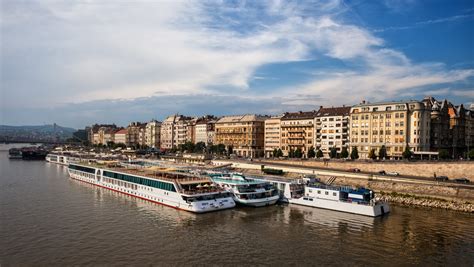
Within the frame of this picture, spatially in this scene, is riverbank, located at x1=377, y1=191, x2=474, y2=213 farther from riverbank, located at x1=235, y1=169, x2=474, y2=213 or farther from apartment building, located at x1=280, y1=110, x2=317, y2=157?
apartment building, located at x1=280, y1=110, x2=317, y2=157

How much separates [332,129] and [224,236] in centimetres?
7014

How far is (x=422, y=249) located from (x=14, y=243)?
1300 inches

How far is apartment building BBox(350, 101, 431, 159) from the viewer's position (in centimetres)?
7938

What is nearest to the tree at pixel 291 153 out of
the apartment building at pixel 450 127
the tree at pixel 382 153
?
the tree at pixel 382 153

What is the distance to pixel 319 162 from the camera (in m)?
79.8

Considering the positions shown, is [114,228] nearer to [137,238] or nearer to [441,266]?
[137,238]

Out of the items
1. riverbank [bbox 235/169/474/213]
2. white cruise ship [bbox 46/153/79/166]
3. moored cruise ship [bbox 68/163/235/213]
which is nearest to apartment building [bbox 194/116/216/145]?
white cruise ship [bbox 46/153/79/166]

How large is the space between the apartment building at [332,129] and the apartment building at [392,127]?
589 cm

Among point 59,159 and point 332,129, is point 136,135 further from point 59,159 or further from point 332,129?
point 332,129

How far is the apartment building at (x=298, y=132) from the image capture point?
347 feet

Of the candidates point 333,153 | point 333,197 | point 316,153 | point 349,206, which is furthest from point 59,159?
point 349,206

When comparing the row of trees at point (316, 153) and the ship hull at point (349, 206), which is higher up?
the row of trees at point (316, 153)

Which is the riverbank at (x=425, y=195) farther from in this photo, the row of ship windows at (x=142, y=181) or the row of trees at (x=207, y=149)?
the row of trees at (x=207, y=149)

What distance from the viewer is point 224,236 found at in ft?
113
